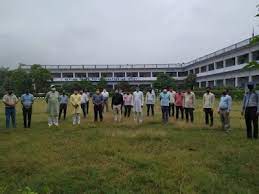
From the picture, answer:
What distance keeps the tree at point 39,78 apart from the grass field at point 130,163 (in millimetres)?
59284

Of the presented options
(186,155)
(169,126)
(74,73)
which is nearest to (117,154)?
(186,155)

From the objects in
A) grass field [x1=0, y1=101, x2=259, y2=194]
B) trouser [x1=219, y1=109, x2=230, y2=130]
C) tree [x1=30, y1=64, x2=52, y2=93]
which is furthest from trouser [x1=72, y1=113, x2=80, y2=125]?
tree [x1=30, y1=64, x2=52, y2=93]

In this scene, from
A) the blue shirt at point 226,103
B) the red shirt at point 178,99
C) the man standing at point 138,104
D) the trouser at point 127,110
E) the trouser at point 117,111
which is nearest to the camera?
the blue shirt at point 226,103

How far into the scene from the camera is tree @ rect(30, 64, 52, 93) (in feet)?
225

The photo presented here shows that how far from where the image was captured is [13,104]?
→ 1295 cm

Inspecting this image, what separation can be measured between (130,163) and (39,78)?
6392cm

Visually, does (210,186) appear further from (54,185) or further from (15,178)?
(15,178)

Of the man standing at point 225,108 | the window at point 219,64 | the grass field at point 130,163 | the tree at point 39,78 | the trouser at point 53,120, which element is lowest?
the grass field at point 130,163

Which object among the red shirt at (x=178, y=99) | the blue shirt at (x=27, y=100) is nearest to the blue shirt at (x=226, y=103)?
the red shirt at (x=178, y=99)

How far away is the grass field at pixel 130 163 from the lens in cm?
589

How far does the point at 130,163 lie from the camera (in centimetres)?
724

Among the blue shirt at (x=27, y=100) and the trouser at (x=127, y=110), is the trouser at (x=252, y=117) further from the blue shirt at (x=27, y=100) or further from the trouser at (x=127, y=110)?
the blue shirt at (x=27, y=100)

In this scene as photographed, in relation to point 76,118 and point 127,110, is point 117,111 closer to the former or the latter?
point 76,118

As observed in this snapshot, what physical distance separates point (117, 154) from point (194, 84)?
68958mm
